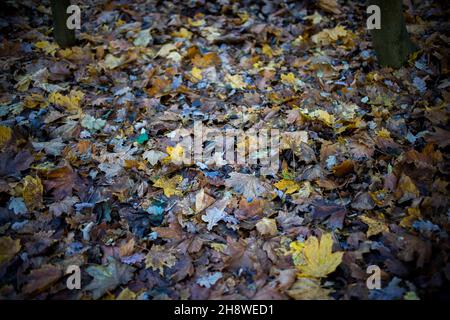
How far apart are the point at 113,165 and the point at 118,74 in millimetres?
1405

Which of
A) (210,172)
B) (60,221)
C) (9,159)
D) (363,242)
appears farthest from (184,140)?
(363,242)

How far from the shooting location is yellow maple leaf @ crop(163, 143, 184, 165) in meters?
3.03

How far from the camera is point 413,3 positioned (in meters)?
4.42

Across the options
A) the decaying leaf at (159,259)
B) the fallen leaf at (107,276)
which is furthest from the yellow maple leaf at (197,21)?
the fallen leaf at (107,276)

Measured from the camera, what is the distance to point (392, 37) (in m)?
3.57

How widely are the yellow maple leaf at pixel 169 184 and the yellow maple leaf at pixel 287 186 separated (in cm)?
81

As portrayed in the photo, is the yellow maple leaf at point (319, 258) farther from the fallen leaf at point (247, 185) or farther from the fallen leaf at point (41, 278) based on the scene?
the fallen leaf at point (41, 278)

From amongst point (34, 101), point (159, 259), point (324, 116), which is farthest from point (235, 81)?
point (159, 259)

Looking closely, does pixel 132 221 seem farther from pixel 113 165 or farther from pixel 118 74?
pixel 118 74

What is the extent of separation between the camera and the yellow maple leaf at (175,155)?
303 cm

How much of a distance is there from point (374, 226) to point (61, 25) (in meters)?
3.89

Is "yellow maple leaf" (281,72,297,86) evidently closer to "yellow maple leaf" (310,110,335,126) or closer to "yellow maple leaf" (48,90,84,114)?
"yellow maple leaf" (310,110,335,126)

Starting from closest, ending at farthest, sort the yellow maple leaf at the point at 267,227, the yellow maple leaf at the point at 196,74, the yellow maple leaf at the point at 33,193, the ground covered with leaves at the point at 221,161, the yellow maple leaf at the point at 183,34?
the ground covered with leaves at the point at 221,161, the yellow maple leaf at the point at 267,227, the yellow maple leaf at the point at 33,193, the yellow maple leaf at the point at 196,74, the yellow maple leaf at the point at 183,34

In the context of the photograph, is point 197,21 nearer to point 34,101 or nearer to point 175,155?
point 34,101
